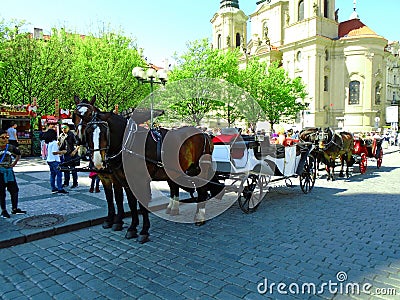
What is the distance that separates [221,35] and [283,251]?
68394 millimetres

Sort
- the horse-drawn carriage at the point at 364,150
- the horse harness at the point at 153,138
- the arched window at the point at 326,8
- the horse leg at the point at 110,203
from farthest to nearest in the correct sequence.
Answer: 1. the arched window at the point at 326,8
2. the horse-drawn carriage at the point at 364,150
3. the horse leg at the point at 110,203
4. the horse harness at the point at 153,138

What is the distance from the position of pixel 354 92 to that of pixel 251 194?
169 feet

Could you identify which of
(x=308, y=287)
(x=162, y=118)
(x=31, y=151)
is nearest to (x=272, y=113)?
(x=31, y=151)

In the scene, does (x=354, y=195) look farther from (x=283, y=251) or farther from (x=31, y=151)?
(x=31, y=151)

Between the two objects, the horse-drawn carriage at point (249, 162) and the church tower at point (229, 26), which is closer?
the horse-drawn carriage at point (249, 162)

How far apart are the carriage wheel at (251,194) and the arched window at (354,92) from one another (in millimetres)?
50261

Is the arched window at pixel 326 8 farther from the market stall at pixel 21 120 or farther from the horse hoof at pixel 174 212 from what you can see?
the horse hoof at pixel 174 212

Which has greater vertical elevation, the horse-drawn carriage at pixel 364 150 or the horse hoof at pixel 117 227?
the horse-drawn carriage at pixel 364 150

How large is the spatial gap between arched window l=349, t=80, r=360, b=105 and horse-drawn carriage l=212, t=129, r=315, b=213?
49.4 metres

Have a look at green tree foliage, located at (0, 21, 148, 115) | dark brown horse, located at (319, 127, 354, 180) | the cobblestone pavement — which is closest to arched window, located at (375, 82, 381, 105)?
green tree foliage, located at (0, 21, 148, 115)

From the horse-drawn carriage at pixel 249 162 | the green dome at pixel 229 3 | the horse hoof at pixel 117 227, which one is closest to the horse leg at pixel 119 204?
the horse hoof at pixel 117 227

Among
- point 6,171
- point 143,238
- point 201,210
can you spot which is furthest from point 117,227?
point 6,171

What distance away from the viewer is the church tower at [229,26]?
66438 millimetres

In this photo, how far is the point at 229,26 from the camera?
218 ft
